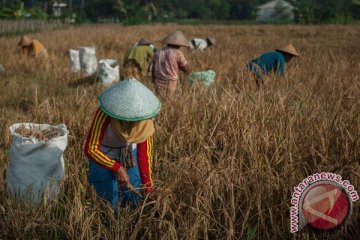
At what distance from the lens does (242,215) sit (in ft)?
7.17

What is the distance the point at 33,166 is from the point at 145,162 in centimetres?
73

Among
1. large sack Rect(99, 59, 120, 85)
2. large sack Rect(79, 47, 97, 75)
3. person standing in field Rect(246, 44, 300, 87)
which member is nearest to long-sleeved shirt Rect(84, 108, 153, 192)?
person standing in field Rect(246, 44, 300, 87)

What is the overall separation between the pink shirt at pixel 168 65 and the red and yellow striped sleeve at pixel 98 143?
112 inches

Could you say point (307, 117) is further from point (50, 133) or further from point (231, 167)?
point (50, 133)

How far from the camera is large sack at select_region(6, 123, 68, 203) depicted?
245cm

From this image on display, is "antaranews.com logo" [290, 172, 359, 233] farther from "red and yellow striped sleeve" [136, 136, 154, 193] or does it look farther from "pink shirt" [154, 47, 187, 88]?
"pink shirt" [154, 47, 187, 88]

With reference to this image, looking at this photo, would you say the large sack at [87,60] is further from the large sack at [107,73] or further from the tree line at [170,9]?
the tree line at [170,9]

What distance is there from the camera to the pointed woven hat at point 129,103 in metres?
1.98

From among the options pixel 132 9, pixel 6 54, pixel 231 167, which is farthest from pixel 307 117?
pixel 132 9

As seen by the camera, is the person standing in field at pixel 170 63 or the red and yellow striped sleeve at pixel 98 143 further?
the person standing in field at pixel 170 63

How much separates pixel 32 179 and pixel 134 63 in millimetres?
3927

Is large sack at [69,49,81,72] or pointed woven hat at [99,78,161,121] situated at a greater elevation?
pointed woven hat at [99,78,161,121]

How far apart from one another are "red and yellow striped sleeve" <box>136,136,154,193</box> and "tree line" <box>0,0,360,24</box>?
22.9 meters

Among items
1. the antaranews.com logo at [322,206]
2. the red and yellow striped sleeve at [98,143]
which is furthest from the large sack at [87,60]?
the antaranews.com logo at [322,206]
